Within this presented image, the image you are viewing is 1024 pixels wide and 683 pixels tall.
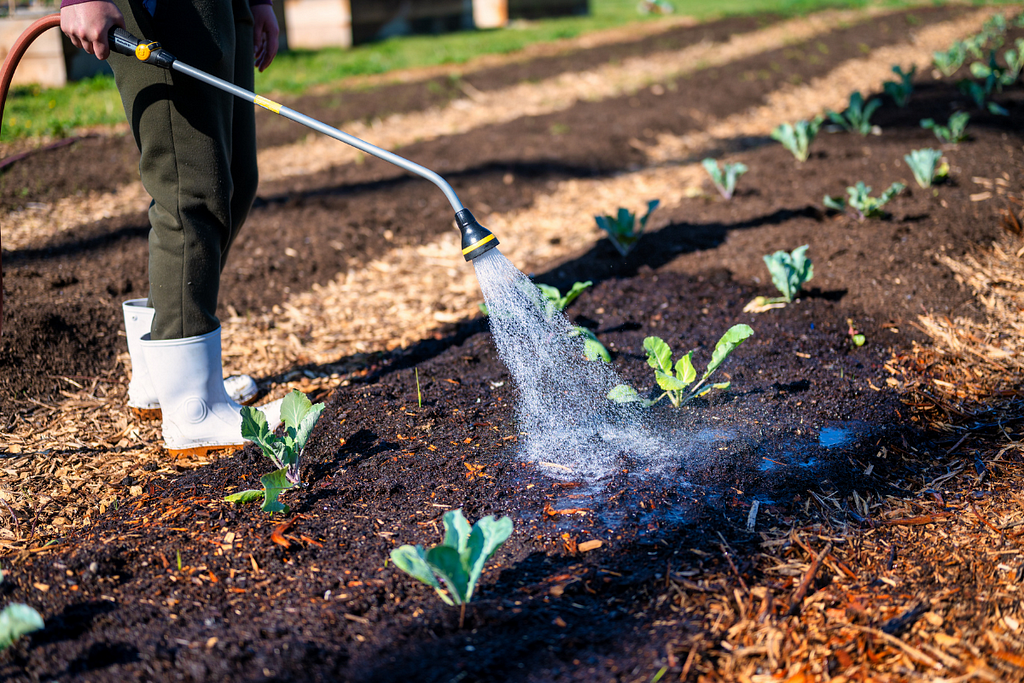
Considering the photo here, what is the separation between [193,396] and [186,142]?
832 millimetres

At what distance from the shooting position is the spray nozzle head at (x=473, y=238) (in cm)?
216

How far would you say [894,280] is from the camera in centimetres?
347

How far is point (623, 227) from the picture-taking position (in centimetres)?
387

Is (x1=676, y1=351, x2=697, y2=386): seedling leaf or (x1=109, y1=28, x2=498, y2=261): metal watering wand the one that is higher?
(x1=109, y1=28, x2=498, y2=261): metal watering wand

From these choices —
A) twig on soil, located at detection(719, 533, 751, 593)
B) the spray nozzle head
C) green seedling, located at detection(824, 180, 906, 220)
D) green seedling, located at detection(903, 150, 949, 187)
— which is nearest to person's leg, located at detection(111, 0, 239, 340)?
the spray nozzle head

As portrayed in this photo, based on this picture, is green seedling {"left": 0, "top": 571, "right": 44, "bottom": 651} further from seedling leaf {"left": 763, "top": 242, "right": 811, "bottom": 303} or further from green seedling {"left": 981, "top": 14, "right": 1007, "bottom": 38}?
green seedling {"left": 981, "top": 14, "right": 1007, "bottom": 38}

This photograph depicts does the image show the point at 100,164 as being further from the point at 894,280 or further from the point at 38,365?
the point at 894,280

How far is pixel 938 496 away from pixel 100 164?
6213 millimetres

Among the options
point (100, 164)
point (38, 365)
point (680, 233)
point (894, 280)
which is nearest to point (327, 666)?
point (38, 365)

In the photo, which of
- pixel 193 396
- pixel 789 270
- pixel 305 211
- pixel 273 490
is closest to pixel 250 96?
pixel 193 396

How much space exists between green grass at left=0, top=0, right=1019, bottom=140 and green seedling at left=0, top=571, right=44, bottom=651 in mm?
6033

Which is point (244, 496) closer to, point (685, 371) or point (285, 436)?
point (285, 436)

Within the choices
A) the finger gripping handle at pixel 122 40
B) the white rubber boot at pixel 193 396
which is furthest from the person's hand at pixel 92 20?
the white rubber boot at pixel 193 396

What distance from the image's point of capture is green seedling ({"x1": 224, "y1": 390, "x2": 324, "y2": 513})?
81.8 inches
